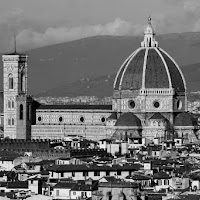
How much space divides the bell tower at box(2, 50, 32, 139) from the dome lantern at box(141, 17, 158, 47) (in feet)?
34.6

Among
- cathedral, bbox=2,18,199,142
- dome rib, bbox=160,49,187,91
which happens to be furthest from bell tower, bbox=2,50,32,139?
dome rib, bbox=160,49,187,91

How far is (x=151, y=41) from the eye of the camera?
132125mm

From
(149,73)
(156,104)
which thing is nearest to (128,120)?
(156,104)

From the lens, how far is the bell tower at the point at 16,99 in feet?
440

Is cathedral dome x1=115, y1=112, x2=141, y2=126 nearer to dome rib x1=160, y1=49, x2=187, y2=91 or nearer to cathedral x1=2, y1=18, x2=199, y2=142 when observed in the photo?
cathedral x1=2, y1=18, x2=199, y2=142

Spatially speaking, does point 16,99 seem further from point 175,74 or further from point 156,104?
point 175,74

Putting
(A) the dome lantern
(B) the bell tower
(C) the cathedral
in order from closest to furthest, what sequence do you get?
1. (C) the cathedral
2. (A) the dome lantern
3. (B) the bell tower

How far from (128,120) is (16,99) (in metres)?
13.2

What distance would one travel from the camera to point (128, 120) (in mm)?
125500

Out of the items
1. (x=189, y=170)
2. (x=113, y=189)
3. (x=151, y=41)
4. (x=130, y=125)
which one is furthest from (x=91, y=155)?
(x=113, y=189)

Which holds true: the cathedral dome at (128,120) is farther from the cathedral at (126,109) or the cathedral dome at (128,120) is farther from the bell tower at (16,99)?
the bell tower at (16,99)

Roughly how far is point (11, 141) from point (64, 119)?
17269 millimetres

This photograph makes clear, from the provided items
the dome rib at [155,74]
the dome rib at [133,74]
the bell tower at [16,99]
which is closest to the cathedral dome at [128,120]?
the dome rib at [133,74]

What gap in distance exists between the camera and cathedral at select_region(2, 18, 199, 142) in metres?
→ 126
